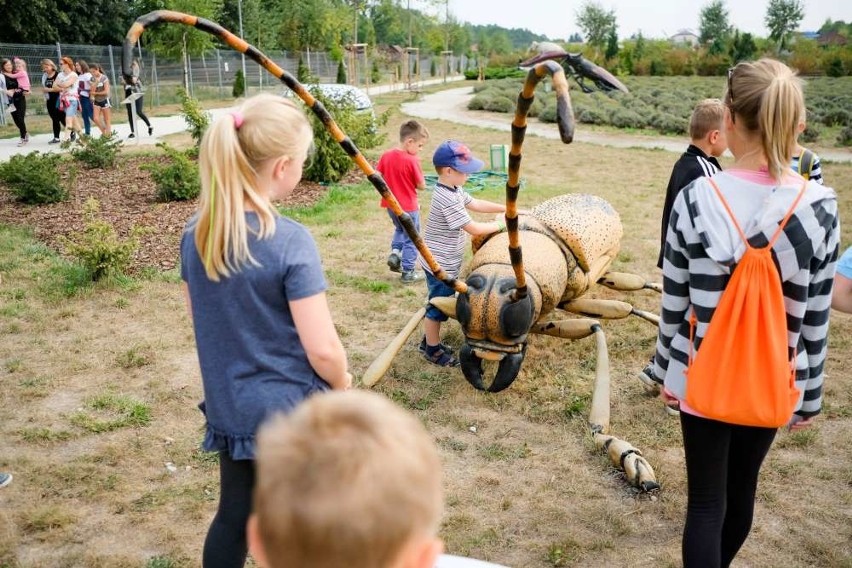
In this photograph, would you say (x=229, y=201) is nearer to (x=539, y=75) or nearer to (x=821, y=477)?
(x=539, y=75)

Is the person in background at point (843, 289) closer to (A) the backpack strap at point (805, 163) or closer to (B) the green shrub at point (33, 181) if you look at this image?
(A) the backpack strap at point (805, 163)

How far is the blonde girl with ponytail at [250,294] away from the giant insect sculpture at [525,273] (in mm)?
856

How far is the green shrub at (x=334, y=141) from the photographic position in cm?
1030

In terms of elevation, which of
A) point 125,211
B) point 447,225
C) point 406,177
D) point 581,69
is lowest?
point 125,211

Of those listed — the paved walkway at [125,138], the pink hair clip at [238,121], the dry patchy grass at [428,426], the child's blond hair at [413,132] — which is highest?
the pink hair clip at [238,121]

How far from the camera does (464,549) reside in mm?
3057

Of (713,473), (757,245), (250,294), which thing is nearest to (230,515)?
(250,294)

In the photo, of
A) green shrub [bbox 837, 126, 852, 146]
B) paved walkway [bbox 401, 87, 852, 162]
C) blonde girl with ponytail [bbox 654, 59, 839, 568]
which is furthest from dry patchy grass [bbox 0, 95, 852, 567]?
green shrub [bbox 837, 126, 852, 146]

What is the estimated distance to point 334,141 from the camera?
10336 mm

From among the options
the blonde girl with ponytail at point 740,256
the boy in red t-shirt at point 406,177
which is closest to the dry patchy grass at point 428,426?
the boy in red t-shirt at point 406,177

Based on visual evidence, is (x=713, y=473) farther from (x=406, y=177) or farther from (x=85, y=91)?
(x=85, y=91)

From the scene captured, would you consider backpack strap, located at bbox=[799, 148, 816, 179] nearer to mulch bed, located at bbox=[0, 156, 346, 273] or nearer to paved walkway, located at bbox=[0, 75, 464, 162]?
mulch bed, located at bbox=[0, 156, 346, 273]

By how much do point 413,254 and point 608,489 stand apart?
3332 millimetres

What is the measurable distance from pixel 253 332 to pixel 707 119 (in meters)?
3.05
